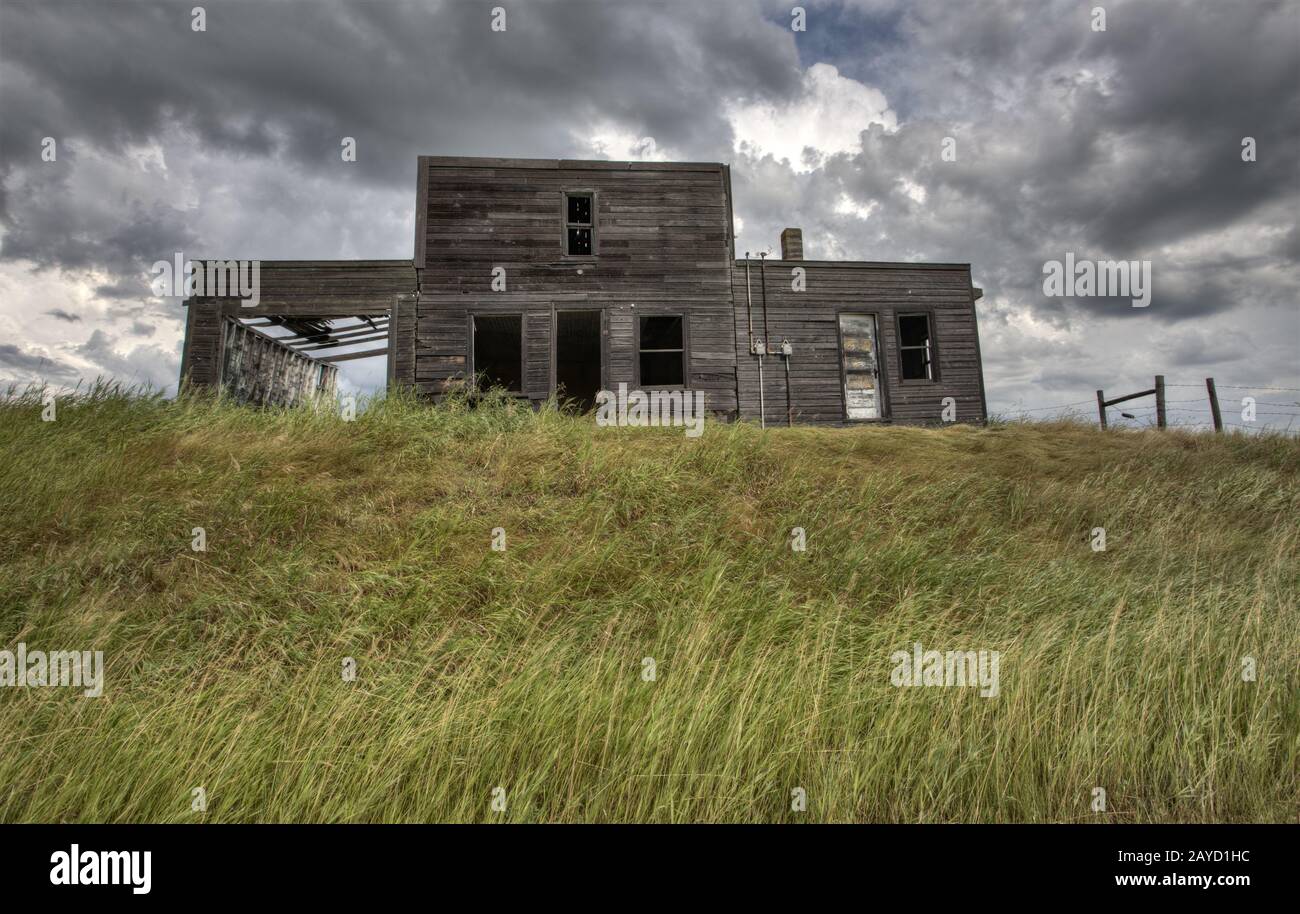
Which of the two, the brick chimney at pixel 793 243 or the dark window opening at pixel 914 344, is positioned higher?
the brick chimney at pixel 793 243

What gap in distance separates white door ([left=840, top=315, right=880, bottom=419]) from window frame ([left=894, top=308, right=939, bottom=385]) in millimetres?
570

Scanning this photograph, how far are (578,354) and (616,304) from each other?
504 cm

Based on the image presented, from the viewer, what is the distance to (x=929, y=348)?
17.2m

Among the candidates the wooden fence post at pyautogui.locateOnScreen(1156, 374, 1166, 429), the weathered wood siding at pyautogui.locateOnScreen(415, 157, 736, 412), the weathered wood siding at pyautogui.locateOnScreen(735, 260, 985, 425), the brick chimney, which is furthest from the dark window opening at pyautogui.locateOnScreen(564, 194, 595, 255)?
the wooden fence post at pyautogui.locateOnScreen(1156, 374, 1166, 429)

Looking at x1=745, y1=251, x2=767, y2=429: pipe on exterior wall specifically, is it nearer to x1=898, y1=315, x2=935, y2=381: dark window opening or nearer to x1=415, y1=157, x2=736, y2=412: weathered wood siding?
x1=415, y1=157, x2=736, y2=412: weathered wood siding

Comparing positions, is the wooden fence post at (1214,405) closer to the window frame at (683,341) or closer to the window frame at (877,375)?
the window frame at (877,375)

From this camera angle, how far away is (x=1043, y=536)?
26.8ft

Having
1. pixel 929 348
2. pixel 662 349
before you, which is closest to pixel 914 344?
pixel 929 348

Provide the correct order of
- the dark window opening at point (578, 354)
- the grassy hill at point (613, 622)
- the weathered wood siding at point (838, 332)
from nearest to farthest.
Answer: the grassy hill at point (613, 622)
the dark window opening at point (578, 354)
the weathered wood siding at point (838, 332)

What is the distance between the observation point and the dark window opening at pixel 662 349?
1581 cm

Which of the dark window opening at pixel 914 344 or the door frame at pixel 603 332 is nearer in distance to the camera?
the door frame at pixel 603 332

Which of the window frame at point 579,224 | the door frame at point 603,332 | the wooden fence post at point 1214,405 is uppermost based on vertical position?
the window frame at point 579,224

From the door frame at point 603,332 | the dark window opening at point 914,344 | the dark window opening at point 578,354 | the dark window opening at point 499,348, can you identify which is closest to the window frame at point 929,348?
the dark window opening at point 914,344

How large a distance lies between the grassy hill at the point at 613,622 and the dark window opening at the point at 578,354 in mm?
5710
